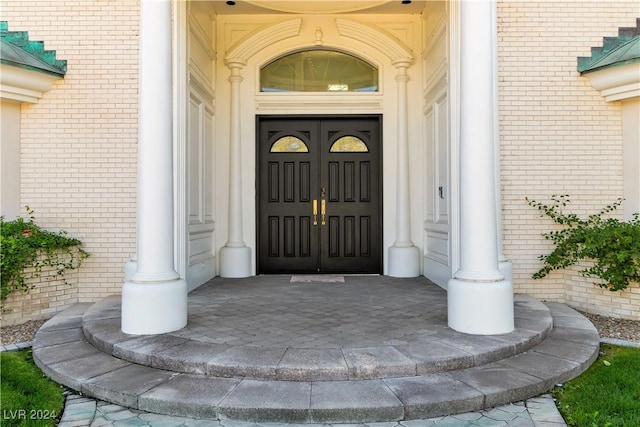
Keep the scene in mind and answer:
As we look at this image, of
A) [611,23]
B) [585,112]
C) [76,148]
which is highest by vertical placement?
[611,23]

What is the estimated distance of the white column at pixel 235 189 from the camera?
664 cm

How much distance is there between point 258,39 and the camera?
262 inches

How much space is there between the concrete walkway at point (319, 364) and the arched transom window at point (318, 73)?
3805 mm

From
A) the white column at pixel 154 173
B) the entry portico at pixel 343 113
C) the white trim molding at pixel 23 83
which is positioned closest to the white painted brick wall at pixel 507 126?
the white trim molding at pixel 23 83

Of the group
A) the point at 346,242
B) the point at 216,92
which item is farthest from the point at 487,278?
the point at 216,92

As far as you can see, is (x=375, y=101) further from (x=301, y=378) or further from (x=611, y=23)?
(x=301, y=378)

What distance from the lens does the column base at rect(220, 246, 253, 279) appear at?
659 cm

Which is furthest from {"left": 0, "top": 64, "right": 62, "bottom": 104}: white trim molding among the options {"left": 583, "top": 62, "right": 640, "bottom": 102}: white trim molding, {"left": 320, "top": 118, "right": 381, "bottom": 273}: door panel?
{"left": 583, "top": 62, "right": 640, "bottom": 102}: white trim molding

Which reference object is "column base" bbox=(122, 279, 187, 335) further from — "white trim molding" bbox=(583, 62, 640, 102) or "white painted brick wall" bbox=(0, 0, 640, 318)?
"white trim molding" bbox=(583, 62, 640, 102)

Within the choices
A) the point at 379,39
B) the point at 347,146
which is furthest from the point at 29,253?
the point at 379,39

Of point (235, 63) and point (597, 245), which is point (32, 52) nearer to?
point (235, 63)

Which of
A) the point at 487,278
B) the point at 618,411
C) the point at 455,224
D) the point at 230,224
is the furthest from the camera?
the point at 230,224

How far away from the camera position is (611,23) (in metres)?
5.48

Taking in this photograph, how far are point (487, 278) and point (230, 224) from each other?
13.5 ft
